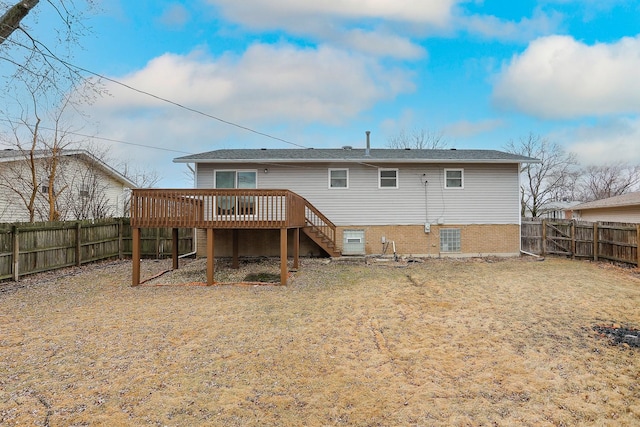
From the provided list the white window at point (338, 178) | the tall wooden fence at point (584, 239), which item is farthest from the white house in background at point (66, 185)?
the tall wooden fence at point (584, 239)

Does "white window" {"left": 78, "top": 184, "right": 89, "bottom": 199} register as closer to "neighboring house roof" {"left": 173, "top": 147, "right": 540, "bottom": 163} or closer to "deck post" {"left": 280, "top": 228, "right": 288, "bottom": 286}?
"neighboring house roof" {"left": 173, "top": 147, "right": 540, "bottom": 163}

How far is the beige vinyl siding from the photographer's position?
12.9m

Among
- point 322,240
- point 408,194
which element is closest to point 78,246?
point 322,240

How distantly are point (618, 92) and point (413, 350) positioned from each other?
2418 cm

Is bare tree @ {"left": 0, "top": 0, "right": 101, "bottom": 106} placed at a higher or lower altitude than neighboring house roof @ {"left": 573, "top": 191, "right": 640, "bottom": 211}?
higher

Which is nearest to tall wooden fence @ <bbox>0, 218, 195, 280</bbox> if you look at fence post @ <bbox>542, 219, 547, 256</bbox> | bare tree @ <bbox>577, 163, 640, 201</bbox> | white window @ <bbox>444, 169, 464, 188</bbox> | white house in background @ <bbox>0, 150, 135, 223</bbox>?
white house in background @ <bbox>0, 150, 135, 223</bbox>

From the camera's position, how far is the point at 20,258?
8.75 m

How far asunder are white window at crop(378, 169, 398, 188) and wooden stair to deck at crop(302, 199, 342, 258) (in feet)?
8.75

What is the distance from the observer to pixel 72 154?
570 inches

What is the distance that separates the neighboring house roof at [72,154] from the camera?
40.4ft

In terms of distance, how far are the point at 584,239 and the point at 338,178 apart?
370 inches

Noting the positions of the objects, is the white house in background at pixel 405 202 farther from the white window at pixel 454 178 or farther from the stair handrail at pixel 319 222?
the stair handrail at pixel 319 222

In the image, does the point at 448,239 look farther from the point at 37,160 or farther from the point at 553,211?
the point at 553,211

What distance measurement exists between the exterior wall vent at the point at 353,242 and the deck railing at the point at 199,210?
4.30 m
